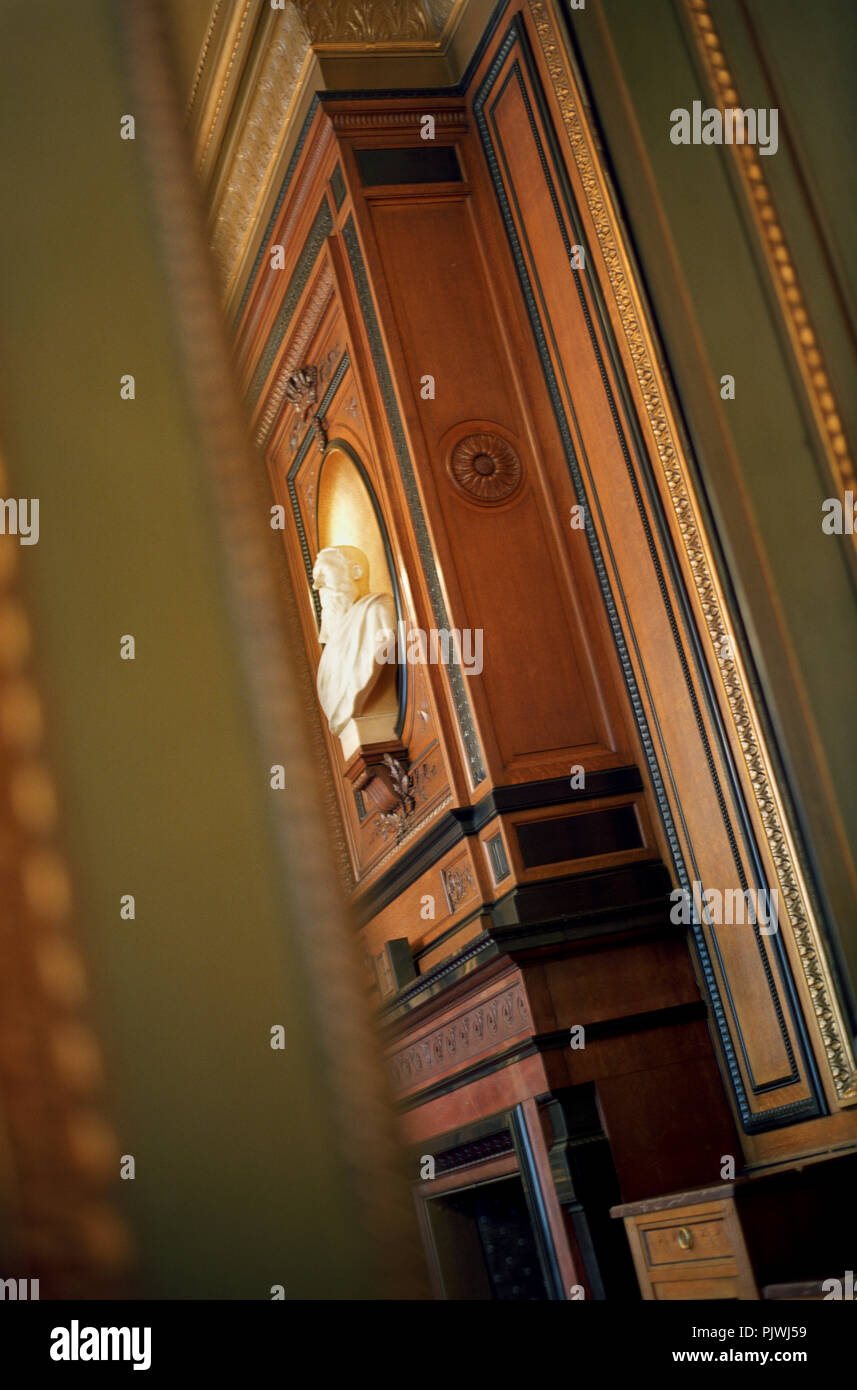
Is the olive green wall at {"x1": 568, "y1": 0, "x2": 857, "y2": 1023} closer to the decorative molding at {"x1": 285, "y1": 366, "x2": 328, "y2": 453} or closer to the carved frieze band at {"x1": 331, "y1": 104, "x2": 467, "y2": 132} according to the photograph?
the carved frieze band at {"x1": 331, "y1": 104, "x2": 467, "y2": 132}

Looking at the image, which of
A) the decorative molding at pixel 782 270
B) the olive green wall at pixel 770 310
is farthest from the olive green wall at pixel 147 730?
the decorative molding at pixel 782 270

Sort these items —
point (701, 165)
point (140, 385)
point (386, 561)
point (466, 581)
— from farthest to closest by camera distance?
point (386, 561)
point (466, 581)
point (701, 165)
point (140, 385)

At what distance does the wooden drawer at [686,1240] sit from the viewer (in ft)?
9.25

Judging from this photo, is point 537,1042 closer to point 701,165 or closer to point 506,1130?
point 506,1130

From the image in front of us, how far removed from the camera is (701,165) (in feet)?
13.0

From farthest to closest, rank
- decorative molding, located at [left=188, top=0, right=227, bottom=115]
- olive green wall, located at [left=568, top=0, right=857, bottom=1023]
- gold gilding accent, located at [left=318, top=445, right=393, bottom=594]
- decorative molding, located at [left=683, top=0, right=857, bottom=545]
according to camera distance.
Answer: gold gilding accent, located at [left=318, top=445, right=393, bottom=594] < decorative molding, located at [left=683, top=0, right=857, bottom=545] < olive green wall, located at [left=568, top=0, right=857, bottom=1023] < decorative molding, located at [left=188, top=0, right=227, bottom=115]

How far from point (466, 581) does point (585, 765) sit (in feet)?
2.58

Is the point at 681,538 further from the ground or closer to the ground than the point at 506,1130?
further from the ground

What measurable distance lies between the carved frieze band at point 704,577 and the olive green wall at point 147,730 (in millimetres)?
3047

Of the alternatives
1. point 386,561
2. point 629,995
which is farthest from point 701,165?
point 629,995

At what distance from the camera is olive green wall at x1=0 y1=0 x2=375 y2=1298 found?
0.49 meters

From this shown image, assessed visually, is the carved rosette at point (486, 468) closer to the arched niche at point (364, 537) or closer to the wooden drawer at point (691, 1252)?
the arched niche at point (364, 537)

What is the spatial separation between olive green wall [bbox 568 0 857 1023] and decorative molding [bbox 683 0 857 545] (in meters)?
0.03

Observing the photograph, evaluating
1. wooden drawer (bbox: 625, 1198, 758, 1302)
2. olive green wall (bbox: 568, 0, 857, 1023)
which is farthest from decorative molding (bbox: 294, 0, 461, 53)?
wooden drawer (bbox: 625, 1198, 758, 1302)
